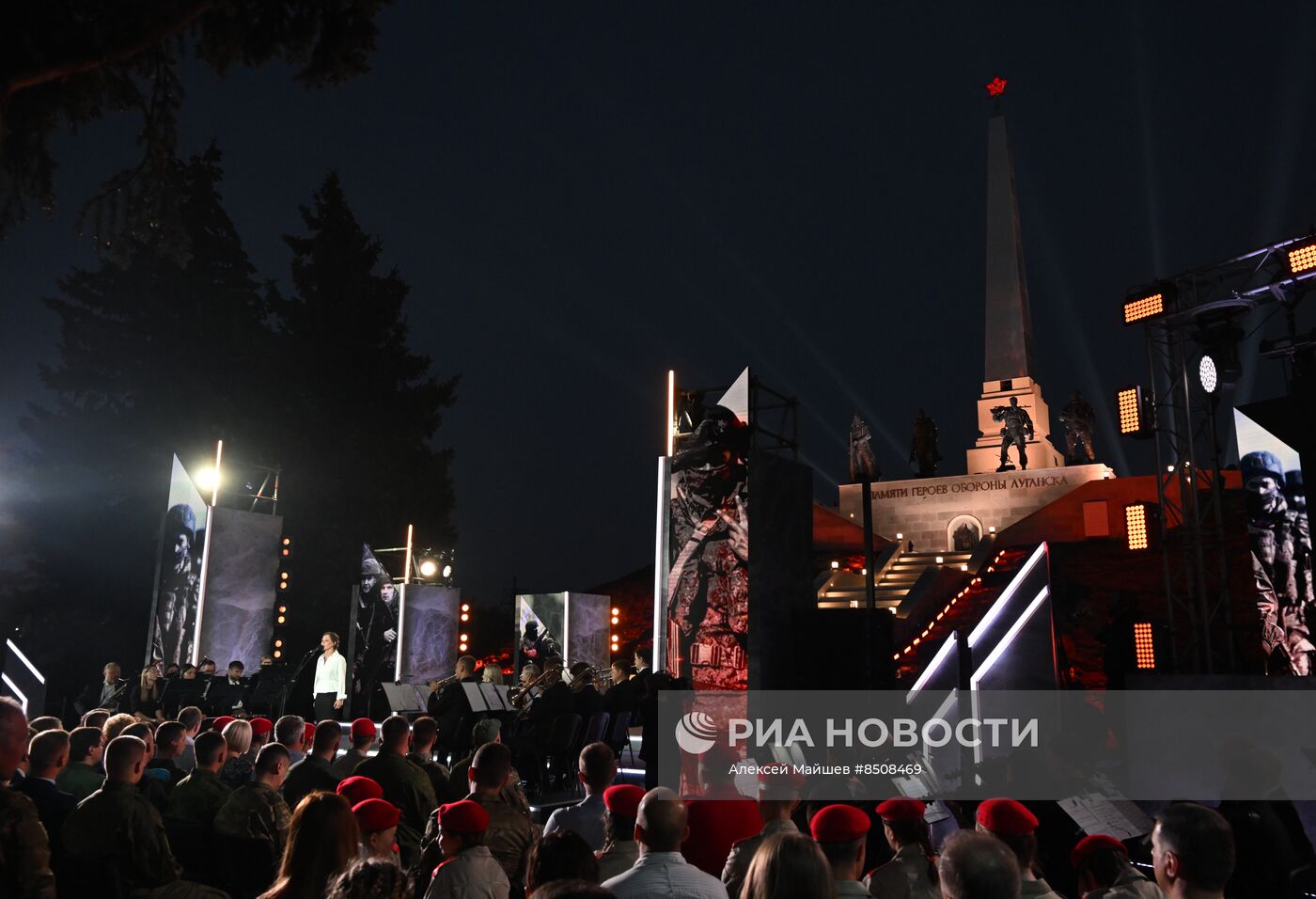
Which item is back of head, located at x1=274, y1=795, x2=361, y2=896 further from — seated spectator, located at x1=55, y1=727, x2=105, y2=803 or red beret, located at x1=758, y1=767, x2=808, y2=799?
seated spectator, located at x1=55, y1=727, x2=105, y2=803

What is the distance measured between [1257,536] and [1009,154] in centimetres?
2558

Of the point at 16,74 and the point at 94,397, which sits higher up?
the point at 94,397

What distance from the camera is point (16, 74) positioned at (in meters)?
6.36

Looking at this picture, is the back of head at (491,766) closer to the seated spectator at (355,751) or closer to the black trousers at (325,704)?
the seated spectator at (355,751)

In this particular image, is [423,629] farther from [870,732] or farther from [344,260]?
[344,260]

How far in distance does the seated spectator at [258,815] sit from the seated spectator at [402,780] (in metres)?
0.81

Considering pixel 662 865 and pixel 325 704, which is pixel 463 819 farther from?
pixel 325 704

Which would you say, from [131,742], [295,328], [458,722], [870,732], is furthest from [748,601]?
[295,328]

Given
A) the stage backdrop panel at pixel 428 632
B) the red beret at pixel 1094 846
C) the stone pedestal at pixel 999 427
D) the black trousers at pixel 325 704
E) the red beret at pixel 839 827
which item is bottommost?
the black trousers at pixel 325 704

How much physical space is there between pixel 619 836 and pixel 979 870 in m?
1.99

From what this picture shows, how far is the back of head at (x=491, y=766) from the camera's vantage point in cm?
493

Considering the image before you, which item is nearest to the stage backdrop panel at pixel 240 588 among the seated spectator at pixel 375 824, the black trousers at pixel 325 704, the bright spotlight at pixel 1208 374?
the black trousers at pixel 325 704

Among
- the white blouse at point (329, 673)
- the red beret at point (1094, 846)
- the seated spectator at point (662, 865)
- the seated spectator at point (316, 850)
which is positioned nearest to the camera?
the seated spectator at point (316, 850)

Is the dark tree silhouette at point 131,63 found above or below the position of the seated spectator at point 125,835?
above
